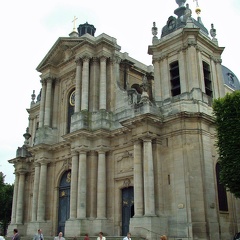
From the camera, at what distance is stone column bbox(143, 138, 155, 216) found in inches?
802

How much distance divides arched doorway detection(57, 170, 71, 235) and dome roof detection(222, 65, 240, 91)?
1531cm

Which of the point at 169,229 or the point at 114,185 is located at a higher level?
the point at 114,185

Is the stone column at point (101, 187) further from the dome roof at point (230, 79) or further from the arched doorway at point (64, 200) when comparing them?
the dome roof at point (230, 79)

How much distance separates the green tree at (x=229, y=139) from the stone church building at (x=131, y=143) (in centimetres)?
184

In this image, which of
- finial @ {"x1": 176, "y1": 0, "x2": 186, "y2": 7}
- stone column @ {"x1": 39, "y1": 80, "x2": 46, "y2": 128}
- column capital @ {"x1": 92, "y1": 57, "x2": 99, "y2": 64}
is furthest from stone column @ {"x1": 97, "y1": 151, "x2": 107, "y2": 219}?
finial @ {"x1": 176, "y1": 0, "x2": 186, "y2": 7}

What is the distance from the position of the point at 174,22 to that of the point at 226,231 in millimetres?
13882

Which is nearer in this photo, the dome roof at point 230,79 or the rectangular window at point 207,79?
the rectangular window at point 207,79

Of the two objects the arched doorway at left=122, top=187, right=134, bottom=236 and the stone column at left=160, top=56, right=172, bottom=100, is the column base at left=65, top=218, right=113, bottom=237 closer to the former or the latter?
the arched doorway at left=122, top=187, right=134, bottom=236

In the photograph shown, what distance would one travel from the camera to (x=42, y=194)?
2731 cm

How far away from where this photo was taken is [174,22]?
25.4 metres

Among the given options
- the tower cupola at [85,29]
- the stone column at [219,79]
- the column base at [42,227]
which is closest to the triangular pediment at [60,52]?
the tower cupola at [85,29]

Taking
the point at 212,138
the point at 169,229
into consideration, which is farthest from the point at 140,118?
the point at 169,229

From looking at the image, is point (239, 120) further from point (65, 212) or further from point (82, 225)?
point (65, 212)

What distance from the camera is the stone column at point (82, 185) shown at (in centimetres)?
2330
